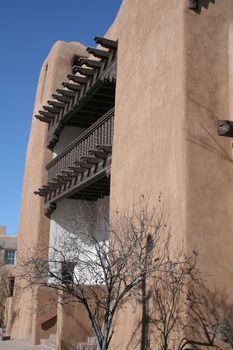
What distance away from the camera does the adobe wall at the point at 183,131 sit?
32.9 ft

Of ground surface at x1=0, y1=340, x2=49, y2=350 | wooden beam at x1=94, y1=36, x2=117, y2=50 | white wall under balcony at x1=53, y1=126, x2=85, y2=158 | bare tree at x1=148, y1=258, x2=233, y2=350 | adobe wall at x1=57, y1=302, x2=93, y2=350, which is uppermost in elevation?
wooden beam at x1=94, y1=36, x2=117, y2=50

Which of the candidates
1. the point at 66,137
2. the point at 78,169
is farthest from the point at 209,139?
the point at 66,137

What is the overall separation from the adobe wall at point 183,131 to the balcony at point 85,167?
1.67 m

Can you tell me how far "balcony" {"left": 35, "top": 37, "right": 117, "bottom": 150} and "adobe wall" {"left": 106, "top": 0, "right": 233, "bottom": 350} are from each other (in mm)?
2384

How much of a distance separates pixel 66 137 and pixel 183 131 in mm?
11825

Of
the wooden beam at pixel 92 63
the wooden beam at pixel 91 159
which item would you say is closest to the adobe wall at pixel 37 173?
the wooden beam at pixel 91 159

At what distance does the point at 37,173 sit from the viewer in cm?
2253

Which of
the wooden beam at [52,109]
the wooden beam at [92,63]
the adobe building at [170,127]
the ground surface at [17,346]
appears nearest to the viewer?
the adobe building at [170,127]

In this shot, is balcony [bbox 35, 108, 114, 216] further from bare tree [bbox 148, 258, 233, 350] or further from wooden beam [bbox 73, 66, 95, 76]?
bare tree [bbox 148, 258, 233, 350]

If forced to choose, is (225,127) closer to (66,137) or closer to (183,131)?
(183,131)

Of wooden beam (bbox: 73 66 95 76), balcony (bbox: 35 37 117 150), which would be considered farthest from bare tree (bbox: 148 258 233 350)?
wooden beam (bbox: 73 66 95 76)

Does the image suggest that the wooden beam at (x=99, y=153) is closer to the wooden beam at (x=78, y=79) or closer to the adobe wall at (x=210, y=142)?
the wooden beam at (x=78, y=79)

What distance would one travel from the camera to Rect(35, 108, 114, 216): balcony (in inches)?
584

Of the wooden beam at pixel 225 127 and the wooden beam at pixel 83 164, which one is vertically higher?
the wooden beam at pixel 83 164
